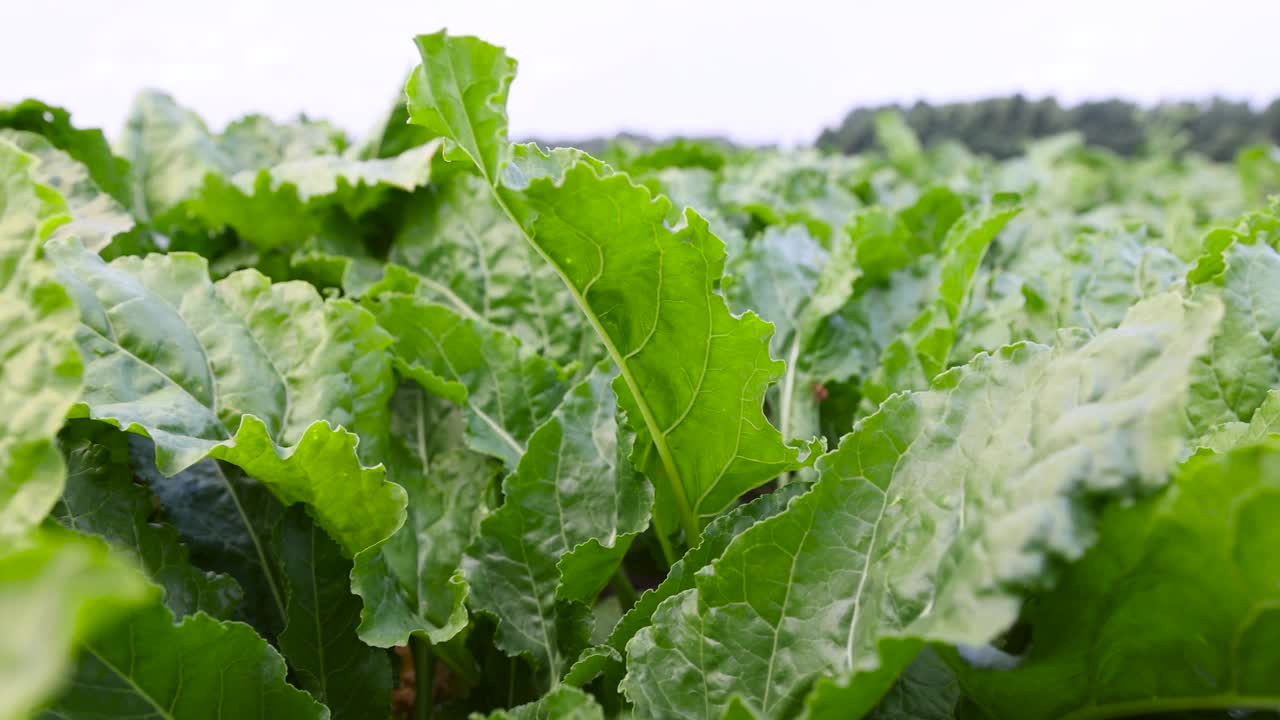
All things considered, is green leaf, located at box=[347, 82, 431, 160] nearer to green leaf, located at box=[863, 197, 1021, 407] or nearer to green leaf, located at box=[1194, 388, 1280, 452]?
green leaf, located at box=[863, 197, 1021, 407]

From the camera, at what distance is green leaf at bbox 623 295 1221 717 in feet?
1.57

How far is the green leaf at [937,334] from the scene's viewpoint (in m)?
1.10

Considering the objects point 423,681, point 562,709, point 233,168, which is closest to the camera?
point 562,709

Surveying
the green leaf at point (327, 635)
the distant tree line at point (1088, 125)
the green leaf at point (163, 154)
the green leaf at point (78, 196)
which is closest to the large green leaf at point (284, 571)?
the green leaf at point (327, 635)

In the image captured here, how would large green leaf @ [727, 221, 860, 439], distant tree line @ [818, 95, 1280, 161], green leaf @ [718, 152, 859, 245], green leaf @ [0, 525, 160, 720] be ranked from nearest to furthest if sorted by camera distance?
1. green leaf @ [0, 525, 160, 720]
2. large green leaf @ [727, 221, 860, 439]
3. green leaf @ [718, 152, 859, 245]
4. distant tree line @ [818, 95, 1280, 161]

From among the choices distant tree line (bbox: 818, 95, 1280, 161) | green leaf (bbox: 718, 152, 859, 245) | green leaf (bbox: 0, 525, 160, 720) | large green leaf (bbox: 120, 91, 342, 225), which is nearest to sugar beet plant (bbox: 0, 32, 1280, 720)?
green leaf (bbox: 0, 525, 160, 720)

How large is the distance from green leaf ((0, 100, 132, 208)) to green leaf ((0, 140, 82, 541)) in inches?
33.2

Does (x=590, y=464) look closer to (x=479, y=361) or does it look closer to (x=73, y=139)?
(x=479, y=361)

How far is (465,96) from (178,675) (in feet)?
1.67

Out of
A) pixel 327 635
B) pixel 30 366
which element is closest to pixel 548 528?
pixel 327 635

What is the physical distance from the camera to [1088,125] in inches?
325

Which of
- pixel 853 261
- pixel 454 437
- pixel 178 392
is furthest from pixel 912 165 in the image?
pixel 178 392

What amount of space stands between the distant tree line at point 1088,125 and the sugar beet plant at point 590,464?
5.38 metres

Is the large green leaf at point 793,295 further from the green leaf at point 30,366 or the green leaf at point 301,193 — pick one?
the green leaf at point 30,366
